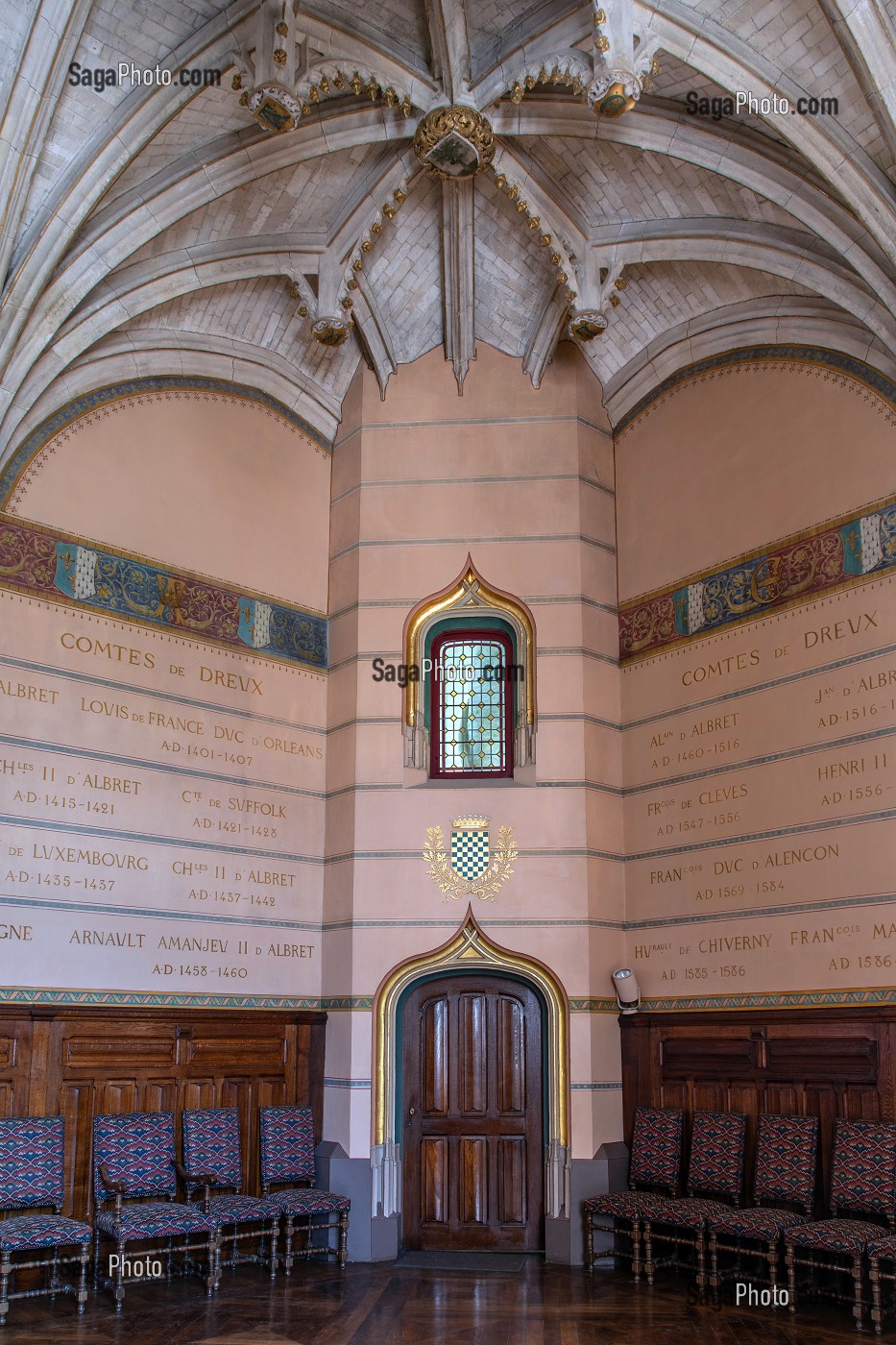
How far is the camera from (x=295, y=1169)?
10.5 metres

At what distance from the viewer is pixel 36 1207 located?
900 centimetres

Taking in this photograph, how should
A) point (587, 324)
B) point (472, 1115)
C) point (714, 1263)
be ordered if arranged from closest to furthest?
point (714, 1263) → point (472, 1115) → point (587, 324)

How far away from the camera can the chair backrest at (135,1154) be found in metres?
9.39

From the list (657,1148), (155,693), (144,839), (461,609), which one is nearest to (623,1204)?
(657,1148)

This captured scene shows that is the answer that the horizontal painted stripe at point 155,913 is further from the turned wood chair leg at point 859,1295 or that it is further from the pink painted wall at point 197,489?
the turned wood chair leg at point 859,1295

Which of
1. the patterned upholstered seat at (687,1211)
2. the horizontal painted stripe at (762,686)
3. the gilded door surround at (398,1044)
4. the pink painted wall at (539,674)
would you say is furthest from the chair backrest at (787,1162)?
the horizontal painted stripe at (762,686)

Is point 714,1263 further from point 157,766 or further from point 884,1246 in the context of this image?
point 157,766

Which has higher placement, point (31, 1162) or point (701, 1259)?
point (31, 1162)

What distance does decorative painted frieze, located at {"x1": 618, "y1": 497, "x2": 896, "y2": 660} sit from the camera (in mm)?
9586

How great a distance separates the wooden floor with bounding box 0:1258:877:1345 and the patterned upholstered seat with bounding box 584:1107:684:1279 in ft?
1.36

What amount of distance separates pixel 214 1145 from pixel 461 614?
5047 mm

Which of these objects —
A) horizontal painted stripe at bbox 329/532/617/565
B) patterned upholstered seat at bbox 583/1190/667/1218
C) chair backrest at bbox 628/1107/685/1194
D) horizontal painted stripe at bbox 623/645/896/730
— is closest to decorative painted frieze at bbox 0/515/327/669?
horizontal painted stripe at bbox 329/532/617/565

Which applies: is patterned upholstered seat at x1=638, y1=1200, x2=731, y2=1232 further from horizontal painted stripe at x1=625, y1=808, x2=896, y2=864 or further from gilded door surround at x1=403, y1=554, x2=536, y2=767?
gilded door surround at x1=403, y1=554, x2=536, y2=767

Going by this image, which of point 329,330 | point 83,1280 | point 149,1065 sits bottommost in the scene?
point 83,1280
